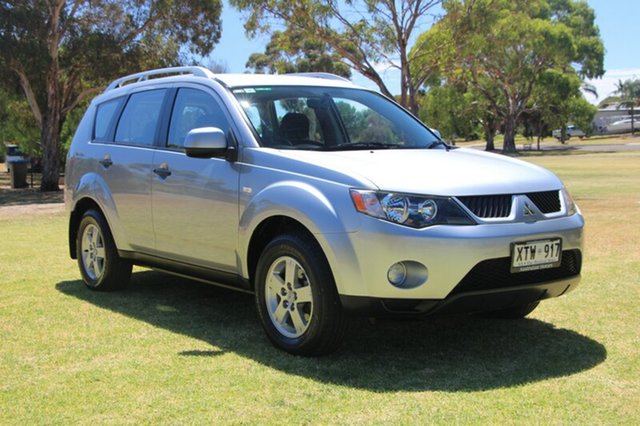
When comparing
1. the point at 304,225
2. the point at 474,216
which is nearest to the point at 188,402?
the point at 304,225

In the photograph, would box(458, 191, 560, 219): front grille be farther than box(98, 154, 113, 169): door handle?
No

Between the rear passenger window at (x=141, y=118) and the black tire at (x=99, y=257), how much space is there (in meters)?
0.83

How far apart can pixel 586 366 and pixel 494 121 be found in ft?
238

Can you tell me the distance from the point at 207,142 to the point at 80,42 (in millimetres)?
22397

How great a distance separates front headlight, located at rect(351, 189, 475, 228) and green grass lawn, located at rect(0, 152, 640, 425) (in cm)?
90

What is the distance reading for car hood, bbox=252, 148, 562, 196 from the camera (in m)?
4.52

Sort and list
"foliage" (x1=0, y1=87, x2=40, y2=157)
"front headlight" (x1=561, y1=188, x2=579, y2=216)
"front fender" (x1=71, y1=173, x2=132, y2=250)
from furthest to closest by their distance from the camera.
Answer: "foliage" (x1=0, y1=87, x2=40, y2=157) → "front fender" (x1=71, y1=173, x2=132, y2=250) → "front headlight" (x1=561, y1=188, x2=579, y2=216)

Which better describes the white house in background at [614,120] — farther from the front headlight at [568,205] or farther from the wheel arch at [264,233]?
the wheel arch at [264,233]

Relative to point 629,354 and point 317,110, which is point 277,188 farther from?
point 629,354

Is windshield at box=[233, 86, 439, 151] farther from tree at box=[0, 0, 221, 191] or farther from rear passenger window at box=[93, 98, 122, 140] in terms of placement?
tree at box=[0, 0, 221, 191]

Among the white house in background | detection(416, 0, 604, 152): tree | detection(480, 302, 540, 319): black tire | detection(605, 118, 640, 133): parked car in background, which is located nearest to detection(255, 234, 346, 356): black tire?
detection(480, 302, 540, 319): black tire

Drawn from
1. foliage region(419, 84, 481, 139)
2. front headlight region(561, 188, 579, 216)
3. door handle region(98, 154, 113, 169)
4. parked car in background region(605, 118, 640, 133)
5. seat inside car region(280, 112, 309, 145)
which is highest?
foliage region(419, 84, 481, 139)

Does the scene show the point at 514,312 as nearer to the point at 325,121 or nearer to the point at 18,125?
the point at 325,121

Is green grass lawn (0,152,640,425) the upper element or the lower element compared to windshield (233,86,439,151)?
lower
